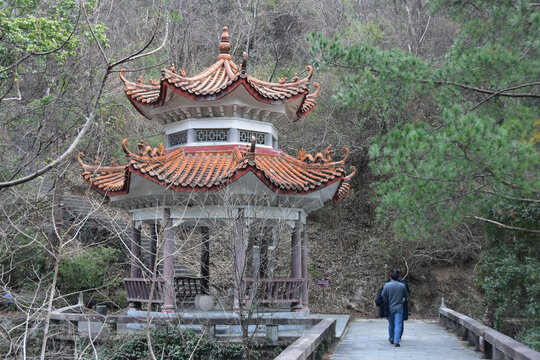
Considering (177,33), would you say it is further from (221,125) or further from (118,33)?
(221,125)

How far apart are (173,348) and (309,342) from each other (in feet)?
9.29

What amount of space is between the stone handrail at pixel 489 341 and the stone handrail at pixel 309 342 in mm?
2440

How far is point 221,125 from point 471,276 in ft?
40.3

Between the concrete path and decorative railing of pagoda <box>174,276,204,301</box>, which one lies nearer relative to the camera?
the concrete path

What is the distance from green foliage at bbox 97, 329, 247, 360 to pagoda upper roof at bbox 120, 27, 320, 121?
170 inches

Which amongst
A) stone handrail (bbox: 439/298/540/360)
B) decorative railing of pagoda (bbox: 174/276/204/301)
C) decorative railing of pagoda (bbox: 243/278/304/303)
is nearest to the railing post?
decorative railing of pagoda (bbox: 243/278/304/303)

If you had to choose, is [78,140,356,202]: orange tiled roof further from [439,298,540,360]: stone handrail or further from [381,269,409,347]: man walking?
[439,298,540,360]: stone handrail

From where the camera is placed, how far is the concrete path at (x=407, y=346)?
8.93 meters

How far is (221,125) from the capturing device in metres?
11.2

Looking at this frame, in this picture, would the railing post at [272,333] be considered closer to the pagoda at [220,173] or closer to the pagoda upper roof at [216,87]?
the pagoda at [220,173]

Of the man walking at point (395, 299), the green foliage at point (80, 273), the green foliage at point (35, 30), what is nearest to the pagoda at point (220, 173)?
the green foliage at point (35, 30)

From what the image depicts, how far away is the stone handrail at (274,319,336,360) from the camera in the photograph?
6.31m

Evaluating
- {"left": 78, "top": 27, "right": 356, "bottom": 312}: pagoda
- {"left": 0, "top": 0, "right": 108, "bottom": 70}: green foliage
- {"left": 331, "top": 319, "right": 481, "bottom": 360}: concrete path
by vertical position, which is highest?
{"left": 0, "top": 0, "right": 108, "bottom": 70}: green foliage

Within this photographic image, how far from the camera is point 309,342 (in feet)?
24.0
